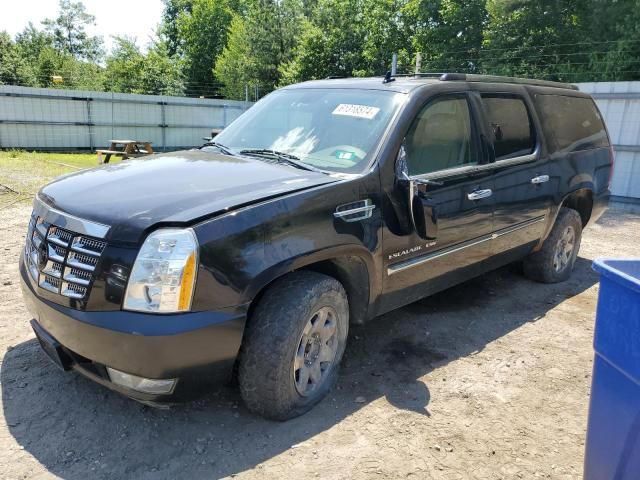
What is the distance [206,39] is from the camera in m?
47.4

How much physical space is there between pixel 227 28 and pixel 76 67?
1365 cm

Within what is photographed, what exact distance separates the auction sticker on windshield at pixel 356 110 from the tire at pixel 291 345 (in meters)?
1.22

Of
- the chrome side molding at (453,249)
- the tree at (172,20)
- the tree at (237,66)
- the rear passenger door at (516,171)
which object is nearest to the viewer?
the chrome side molding at (453,249)

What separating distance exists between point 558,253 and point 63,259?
4.62 meters

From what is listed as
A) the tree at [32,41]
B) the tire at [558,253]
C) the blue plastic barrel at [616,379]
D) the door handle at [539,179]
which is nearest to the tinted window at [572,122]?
the door handle at [539,179]

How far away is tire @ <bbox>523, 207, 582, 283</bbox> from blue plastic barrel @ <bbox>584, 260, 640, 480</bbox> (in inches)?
126

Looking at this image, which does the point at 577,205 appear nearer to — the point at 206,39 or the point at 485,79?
the point at 485,79

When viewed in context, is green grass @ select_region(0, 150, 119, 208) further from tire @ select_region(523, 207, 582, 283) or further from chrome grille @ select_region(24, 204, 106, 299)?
tire @ select_region(523, 207, 582, 283)

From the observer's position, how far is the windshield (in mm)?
3385

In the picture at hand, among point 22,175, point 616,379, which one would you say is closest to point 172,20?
point 22,175

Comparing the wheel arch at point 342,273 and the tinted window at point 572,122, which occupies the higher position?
the tinted window at point 572,122

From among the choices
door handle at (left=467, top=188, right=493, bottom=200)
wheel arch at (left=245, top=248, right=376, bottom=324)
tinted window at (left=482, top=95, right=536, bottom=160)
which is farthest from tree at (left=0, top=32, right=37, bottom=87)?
wheel arch at (left=245, top=248, right=376, bottom=324)

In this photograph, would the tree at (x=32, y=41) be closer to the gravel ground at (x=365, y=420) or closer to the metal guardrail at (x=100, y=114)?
the metal guardrail at (x=100, y=114)

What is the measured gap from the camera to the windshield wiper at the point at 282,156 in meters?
3.30
